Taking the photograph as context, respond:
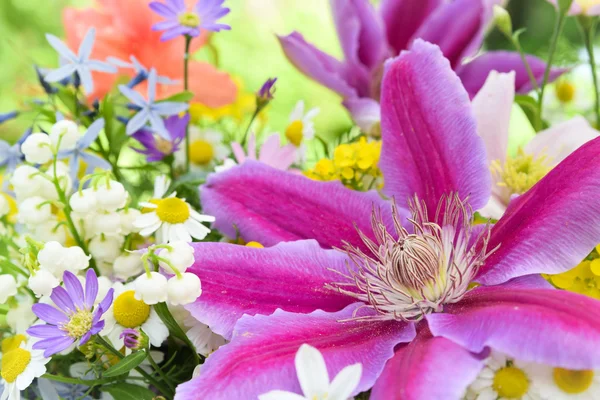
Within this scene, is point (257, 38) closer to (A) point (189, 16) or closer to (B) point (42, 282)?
(A) point (189, 16)

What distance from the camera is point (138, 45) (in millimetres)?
843

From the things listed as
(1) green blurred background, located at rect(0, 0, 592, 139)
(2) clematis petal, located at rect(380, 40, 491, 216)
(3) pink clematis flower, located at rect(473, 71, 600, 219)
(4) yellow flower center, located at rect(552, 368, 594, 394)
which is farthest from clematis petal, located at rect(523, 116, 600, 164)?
(1) green blurred background, located at rect(0, 0, 592, 139)

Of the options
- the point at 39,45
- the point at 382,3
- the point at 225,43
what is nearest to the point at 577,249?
the point at 382,3

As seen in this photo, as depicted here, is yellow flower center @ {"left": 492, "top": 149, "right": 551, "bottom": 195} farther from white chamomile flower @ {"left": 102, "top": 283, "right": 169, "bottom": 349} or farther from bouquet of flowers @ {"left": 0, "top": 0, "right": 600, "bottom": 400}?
white chamomile flower @ {"left": 102, "top": 283, "right": 169, "bottom": 349}

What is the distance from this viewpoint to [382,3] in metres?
0.80

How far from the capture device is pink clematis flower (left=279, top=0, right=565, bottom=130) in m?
0.73

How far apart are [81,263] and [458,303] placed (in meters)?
0.25

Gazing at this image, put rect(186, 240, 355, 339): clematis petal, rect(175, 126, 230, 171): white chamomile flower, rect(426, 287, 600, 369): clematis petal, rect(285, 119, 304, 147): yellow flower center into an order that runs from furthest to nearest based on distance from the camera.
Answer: rect(175, 126, 230, 171): white chamomile flower, rect(285, 119, 304, 147): yellow flower center, rect(186, 240, 355, 339): clematis petal, rect(426, 287, 600, 369): clematis petal

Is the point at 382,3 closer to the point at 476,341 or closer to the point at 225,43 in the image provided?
the point at 476,341

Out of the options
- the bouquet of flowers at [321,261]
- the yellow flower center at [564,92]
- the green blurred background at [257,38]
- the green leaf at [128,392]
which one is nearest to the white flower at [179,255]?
the bouquet of flowers at [321,261]

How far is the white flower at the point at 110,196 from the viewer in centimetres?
47

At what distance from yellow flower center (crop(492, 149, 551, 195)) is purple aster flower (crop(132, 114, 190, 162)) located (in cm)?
29

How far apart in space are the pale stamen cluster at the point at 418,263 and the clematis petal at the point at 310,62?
259 millimetres

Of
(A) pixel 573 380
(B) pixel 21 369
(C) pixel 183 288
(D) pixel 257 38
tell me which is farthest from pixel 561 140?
(D) pixel 257 38
